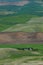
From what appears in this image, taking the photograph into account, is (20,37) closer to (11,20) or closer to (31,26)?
(31,26)

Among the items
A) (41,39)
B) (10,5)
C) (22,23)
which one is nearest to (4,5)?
(10,5)

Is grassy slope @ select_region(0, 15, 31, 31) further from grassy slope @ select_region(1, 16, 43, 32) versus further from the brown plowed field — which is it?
the brown plowed field

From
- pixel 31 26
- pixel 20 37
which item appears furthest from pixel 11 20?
pixel 20 37

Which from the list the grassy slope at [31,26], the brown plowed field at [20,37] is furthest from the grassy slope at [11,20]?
the brown plowed field at [20,37]

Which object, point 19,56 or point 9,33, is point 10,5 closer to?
point 9,33

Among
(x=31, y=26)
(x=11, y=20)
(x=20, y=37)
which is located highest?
(x=11, y=20)

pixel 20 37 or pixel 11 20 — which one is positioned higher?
pixel 11 20

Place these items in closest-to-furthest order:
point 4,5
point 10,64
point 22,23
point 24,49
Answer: point 10,64, point 24,49, point 22,23, point 4,5

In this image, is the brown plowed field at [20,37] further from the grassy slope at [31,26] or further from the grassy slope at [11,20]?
the grassy slope at [11,20]
